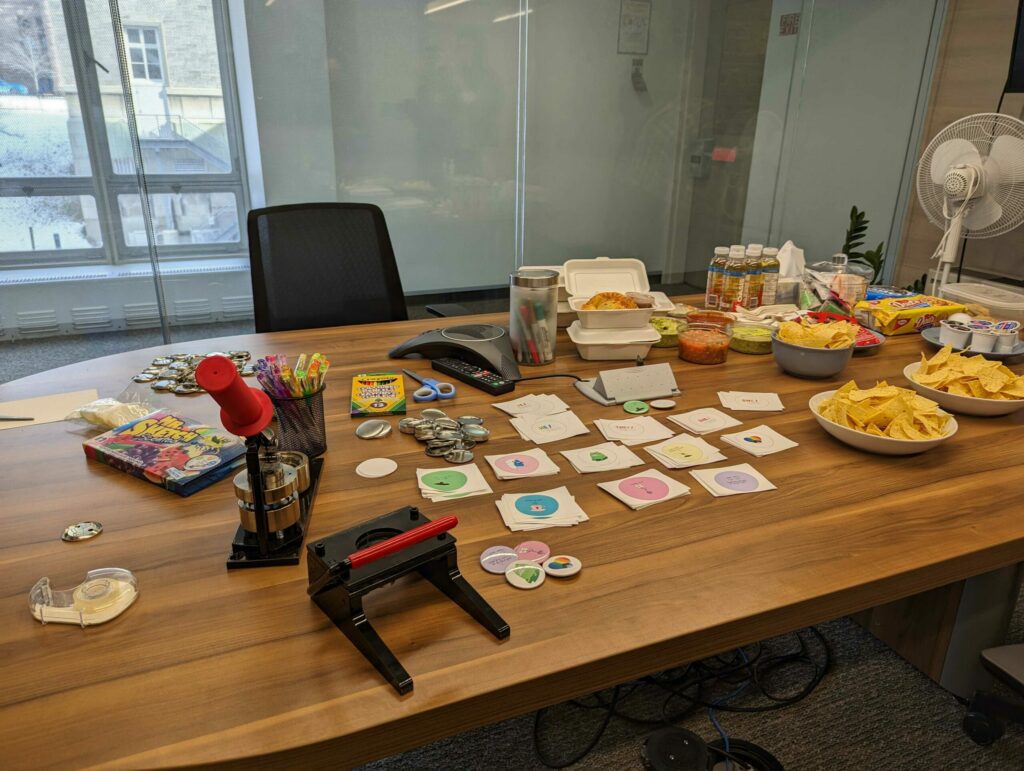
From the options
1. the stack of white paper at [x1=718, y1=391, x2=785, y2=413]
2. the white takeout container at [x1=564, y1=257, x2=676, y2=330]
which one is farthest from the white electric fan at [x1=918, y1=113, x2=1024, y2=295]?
the stack of white paper at [x1=718, y1=391, x2=785, y2=413]

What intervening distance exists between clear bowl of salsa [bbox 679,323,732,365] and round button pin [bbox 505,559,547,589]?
898 millimetres

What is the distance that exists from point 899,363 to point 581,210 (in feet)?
7.89

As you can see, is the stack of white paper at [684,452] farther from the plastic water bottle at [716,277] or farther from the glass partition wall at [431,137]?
the glass partition wall at [431,137]

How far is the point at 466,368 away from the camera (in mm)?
1492

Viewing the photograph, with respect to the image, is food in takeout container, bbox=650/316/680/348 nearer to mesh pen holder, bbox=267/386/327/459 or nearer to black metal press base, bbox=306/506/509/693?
mesh pen holder, bbox=267/386/327/459

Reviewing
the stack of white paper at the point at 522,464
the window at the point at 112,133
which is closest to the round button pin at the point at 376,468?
the stack of white paper at the point at 522,464

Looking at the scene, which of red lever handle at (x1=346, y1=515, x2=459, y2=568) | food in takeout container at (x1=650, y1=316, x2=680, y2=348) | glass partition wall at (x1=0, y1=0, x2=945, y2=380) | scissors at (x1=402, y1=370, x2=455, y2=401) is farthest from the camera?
glass partition wall at (x1=0, y1=0, x2=945, y2=380)

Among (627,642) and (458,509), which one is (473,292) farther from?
(627,642)

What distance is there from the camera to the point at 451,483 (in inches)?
40.6

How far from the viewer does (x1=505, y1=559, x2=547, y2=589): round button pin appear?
0.82 metres

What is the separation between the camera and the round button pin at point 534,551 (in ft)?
2.84

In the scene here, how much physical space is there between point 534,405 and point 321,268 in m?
0.99

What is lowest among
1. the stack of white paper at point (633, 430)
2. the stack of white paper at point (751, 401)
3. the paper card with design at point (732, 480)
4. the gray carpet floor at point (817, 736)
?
the gray carpet floor at point (817, 736)

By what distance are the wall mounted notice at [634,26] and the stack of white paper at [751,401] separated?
2.82m
